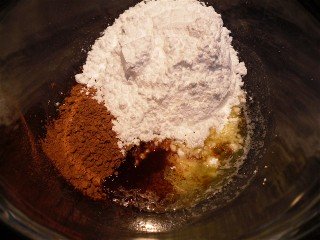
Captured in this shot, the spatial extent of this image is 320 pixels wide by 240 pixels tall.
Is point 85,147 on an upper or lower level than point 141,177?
upper

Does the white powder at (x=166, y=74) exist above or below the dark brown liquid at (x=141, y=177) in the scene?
above

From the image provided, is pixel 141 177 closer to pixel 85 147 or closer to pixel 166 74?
pixel 85 147

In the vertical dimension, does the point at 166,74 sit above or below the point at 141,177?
above

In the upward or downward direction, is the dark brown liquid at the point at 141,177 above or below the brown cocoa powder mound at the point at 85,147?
below

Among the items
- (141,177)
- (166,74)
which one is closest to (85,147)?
(141,177)
